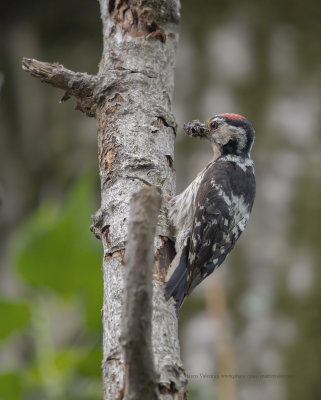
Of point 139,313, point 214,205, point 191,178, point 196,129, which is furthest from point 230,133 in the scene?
point 139,313

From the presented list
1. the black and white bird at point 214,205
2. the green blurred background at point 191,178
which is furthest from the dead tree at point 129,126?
the green blurred background at point 191,178

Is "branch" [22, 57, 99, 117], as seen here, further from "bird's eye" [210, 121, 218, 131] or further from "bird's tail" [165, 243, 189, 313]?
"bird's eye" [210, 121, 218, 131]

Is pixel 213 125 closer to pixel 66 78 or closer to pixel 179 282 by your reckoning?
pixel 66 78

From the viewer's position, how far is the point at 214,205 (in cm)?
339

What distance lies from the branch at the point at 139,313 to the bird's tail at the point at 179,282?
745 mm

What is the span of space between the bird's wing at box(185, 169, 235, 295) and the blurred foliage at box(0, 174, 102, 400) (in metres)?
0.64

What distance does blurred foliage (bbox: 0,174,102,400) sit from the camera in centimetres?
351

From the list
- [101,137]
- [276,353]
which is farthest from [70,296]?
[276,353]

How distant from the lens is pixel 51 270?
3703 millimetres

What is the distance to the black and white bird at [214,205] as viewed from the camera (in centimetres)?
300

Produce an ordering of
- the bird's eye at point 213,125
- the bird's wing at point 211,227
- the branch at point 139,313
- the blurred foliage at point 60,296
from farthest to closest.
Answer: the bird's eye at point 213,125 < the blurred foliage at point 60,296 < the bird's wing at point 211,227 < the branch at point 139,313

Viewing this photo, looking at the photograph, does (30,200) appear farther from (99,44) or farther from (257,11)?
(257,11)

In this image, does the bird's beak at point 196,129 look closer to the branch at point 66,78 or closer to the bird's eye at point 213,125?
the bird's eye at point 213,125

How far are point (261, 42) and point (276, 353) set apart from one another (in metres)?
2.55
